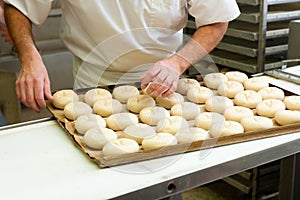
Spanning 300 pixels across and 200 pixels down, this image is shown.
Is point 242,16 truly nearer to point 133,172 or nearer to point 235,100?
point 235,100

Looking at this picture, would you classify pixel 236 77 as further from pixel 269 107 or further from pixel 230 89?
pixel 269 107

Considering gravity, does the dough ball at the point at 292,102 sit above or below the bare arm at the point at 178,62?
below

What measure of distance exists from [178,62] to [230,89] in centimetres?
22

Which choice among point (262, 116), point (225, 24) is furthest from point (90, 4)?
point (262, 116)

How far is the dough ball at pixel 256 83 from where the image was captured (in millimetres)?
1552

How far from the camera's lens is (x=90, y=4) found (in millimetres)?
1580

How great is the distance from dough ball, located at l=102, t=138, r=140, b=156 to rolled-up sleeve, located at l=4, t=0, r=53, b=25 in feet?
2.35

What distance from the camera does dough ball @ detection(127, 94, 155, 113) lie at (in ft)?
4.55

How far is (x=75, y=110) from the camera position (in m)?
1.33

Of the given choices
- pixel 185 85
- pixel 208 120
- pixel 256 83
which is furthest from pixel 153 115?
pixel 256 83

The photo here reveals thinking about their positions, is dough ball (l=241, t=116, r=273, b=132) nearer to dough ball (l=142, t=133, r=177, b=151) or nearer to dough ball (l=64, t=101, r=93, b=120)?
dough ball (l=142, t=133, r=177, b=151)

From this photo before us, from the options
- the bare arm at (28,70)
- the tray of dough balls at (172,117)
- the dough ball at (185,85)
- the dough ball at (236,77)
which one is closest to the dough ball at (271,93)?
the tray of dough balls at (172,117)

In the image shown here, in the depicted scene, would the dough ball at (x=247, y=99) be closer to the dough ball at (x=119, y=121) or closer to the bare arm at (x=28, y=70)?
the dough ball at (x=119, y=121)

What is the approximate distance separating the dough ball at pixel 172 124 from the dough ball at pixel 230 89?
0.29 meters
